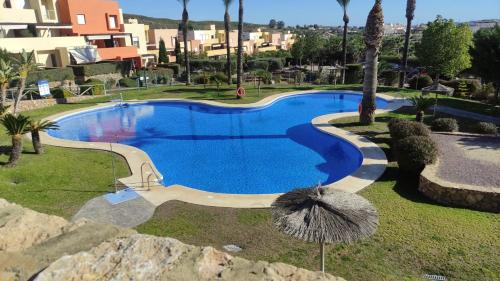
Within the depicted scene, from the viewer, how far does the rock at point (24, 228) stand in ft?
13.7

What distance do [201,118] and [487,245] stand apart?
20017 mm

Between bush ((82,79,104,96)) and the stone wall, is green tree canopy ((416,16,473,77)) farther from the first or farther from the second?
bush ((82,79,104,96))

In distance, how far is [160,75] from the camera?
4228 centimetres

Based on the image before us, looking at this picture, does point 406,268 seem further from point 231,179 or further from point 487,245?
point 231,179

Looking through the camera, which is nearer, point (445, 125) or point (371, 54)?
point (445, 125)

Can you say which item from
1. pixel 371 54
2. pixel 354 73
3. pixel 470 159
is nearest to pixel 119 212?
pixel 470 159

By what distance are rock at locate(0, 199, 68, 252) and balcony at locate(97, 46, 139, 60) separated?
43.8 m

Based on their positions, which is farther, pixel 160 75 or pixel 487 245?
pixel 160 75

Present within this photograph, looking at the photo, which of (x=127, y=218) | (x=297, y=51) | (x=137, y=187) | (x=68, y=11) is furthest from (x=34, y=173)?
(x=297, y=51)

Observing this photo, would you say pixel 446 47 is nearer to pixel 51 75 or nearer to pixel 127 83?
pixel 127 83

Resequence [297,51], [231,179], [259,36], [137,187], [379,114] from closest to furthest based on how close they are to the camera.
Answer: [137,187]
[231,179]
[379,114]
[297,51]
[259,36]

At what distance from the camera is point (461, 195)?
11773 mm

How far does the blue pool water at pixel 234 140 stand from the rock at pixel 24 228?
10038 millimetres

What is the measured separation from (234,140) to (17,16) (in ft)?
107
